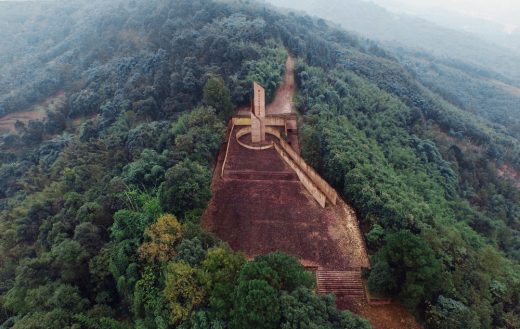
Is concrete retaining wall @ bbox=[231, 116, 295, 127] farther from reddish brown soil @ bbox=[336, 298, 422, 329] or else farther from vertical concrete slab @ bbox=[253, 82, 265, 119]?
reddish brown soil @ bbox=[336, 298, 422, 329]

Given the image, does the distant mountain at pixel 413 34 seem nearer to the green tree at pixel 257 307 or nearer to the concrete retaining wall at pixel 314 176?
the concrete retaining wall at pixel 314 176

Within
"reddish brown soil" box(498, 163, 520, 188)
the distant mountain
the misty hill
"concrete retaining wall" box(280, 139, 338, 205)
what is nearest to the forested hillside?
"reddish brown soil" box(498, 163, 520, 188)

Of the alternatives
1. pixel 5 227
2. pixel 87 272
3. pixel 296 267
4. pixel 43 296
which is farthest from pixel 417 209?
pixel 5 227

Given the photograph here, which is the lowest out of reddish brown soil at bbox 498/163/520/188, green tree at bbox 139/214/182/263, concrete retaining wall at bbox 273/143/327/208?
reddish brown soil at bbox 498/163/520/188

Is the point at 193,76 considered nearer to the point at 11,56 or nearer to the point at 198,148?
the point at 198,148

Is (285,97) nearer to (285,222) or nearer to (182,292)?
(285,222)

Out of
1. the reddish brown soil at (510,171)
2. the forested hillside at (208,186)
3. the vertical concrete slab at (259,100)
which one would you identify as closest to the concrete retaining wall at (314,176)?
the forested hillside at (208,186)

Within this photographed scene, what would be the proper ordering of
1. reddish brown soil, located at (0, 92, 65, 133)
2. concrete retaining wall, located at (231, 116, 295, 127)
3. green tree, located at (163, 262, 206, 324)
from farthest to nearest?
reddish brown soil, located at (0, 92, 65, 133)
concrete retaining wall, located at (231, 116, 295, 127)
green tree, located at (163, 262, 206, 324)
